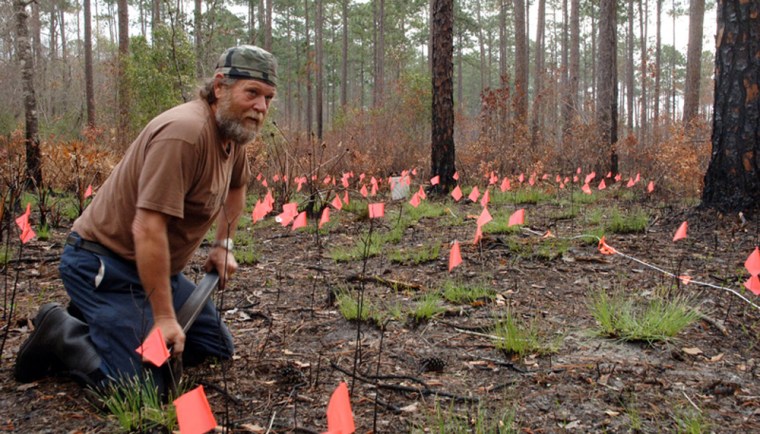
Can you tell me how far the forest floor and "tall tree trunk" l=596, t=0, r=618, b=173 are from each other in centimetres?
570

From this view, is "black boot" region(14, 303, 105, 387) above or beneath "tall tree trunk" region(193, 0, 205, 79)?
beneath

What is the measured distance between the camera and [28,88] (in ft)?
24.9

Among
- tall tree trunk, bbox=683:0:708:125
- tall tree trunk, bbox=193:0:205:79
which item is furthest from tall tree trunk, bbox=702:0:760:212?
tall tree trunk, bbox=683:0:708:125

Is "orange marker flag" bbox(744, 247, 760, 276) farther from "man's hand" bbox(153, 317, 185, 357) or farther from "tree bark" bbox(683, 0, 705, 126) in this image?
"tree bark" bbox(683, 0, 705, 126)

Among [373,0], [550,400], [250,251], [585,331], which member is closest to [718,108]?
[585,331]

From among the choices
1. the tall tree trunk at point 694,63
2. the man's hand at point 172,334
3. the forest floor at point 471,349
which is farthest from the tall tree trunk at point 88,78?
the tall tree trunk at point 694,63

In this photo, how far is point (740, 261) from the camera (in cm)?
388

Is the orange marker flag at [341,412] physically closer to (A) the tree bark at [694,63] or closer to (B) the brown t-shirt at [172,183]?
(B) the brown t-shirt at [172,183]

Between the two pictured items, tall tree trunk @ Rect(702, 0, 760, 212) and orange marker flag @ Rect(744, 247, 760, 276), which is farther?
tall tree trunk @ Rect(702, 0, 760, 212)

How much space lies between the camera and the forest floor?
6.55 ft

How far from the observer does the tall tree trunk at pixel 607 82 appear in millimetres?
10225

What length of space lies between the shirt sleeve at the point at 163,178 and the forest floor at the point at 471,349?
54 centimetres

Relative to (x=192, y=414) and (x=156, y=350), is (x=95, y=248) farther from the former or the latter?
(x=192, y=414)

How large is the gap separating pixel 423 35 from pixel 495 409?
3240 centimetres
